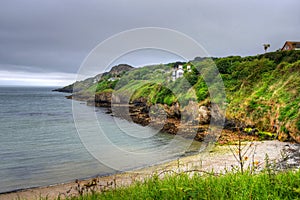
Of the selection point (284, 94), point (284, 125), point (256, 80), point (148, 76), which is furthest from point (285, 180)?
point (148, 76)

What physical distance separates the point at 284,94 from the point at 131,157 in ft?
59.8

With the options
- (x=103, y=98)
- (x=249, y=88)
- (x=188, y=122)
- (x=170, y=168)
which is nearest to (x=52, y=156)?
(x=170, y=168)

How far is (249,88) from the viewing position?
37688 millimetres

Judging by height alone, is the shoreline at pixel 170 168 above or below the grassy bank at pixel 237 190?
below

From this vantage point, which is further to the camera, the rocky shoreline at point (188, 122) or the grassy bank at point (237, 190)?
the rocky shoreline at point (188, 122)

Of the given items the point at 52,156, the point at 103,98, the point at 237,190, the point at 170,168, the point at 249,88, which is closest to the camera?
the point at 237,190

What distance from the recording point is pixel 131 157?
22.6m

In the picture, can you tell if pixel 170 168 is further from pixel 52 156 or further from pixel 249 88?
pixel 249 88

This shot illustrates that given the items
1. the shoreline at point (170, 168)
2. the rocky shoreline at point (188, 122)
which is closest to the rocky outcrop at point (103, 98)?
the rocky shoreline at point (188, 122)

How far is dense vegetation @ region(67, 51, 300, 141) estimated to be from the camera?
88.1 feet

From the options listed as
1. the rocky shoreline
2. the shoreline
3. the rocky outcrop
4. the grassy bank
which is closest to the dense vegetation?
the rocky shoreline

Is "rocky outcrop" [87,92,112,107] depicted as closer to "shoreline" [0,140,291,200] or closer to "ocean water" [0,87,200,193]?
"ocean water" [0,87,200,193]

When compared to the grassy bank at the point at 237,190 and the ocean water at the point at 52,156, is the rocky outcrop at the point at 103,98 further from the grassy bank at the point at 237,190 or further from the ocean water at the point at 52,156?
the grassy bank at the point at 237,190

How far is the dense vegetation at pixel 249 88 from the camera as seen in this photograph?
26844mm
